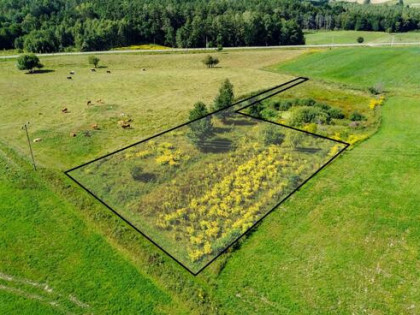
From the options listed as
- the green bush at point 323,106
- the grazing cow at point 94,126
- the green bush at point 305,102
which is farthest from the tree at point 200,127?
the green bush at point 323,106

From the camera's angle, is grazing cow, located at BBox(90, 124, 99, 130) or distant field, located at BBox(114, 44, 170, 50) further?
distant field, located at BBox(114, 44, 170, 50)

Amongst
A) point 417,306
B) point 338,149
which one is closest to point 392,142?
point 338,149

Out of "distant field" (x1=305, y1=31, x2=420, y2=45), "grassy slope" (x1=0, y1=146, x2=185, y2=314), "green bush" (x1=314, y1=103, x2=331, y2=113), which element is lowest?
"grassy slope" (x1=0, y1=146, x2=185, y2=314)

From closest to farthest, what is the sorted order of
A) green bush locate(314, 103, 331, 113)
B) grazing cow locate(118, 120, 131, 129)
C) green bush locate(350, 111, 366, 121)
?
1. grazing cow locate(118, 120, 131, 129)
2. green bush locate(350, 111, 366, 121)
3. green bush locate(314, 103, 331, 113)

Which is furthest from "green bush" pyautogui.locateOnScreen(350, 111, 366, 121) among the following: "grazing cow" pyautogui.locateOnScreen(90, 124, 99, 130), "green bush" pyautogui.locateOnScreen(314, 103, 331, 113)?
"grazing cow" pyautogui.locateOnScreen(90, 124, 99, 130)

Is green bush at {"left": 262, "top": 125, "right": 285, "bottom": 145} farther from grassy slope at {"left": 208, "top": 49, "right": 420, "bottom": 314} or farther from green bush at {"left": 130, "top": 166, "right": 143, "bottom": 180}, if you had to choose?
green bush at {"left": 130, "top": 166, "right": 143, "bottom": 180}

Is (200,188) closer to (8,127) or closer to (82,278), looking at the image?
(82,278)

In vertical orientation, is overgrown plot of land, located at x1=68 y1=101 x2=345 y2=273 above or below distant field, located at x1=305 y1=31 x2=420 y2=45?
below
